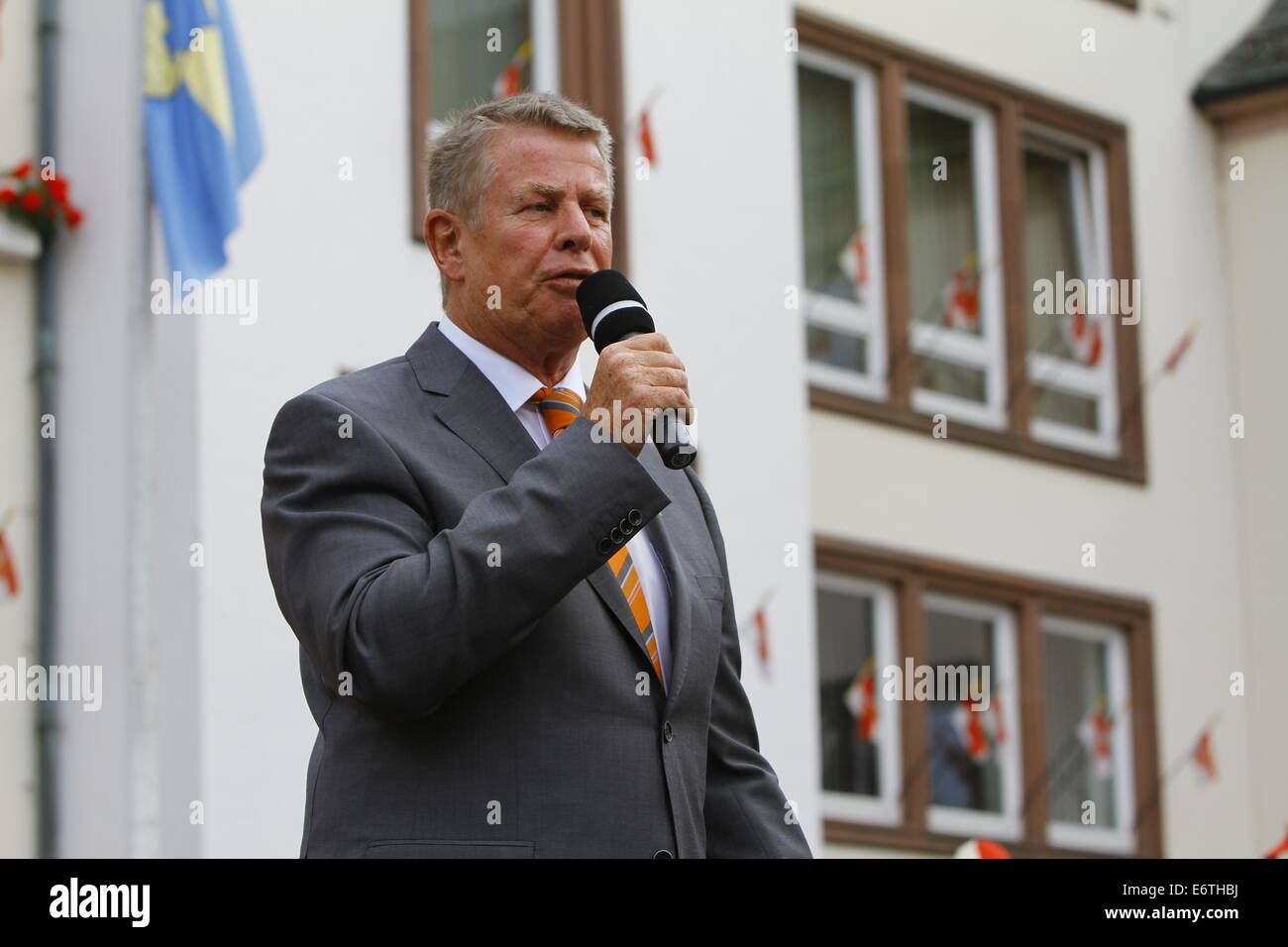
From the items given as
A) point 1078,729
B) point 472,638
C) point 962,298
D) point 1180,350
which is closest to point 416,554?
point 472,638

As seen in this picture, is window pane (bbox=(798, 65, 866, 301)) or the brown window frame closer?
the brown window frame

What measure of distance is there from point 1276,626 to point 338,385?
1558cm

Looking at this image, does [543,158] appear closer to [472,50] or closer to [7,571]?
[7,571]

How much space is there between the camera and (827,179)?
1669cm

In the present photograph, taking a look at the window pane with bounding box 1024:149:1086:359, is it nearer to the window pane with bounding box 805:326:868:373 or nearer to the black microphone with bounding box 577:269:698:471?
the window pane with bounding box 805:326:868:373

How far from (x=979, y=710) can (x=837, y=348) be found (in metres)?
2.47

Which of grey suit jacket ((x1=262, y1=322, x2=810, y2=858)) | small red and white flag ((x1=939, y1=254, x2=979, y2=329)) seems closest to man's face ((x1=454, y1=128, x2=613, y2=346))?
grey suit jacket ((x1=262, y1=322, x2=810, y2=858))

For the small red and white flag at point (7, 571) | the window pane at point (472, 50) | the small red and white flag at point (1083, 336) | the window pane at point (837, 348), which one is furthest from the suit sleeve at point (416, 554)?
the small red and white flag at point (1083, 336)

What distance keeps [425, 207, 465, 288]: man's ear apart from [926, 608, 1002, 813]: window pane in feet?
41.5

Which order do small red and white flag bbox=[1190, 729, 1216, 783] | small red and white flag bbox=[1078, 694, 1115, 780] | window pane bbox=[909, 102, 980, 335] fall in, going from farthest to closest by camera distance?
small red and white flag bbox=[1190, 729, 1216, 783] → small red and white flag bbox=[1078, 694, 1115, 780] → window pane bbox=[909, 102, 980, 335]

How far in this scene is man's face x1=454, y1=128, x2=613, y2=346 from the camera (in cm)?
387

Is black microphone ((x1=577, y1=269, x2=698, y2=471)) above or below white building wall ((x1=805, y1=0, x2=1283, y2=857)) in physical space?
below
